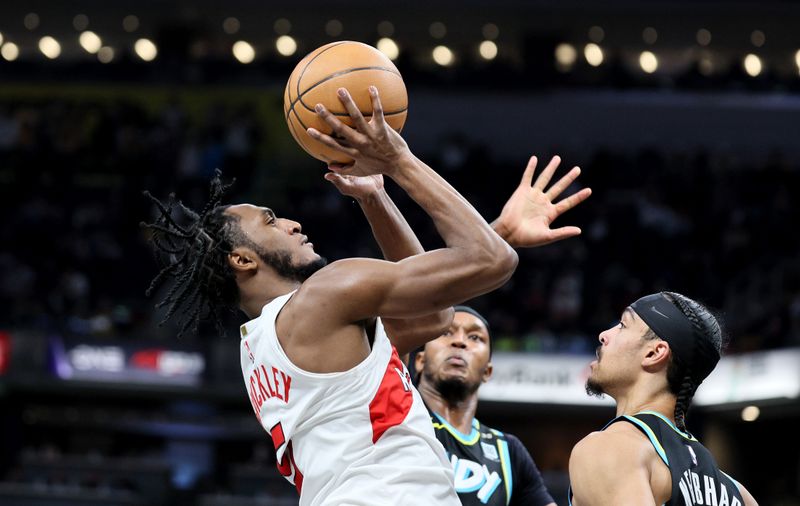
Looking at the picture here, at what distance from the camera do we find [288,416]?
12.2ft

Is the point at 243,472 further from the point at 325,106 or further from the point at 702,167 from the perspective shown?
the point at 325,106

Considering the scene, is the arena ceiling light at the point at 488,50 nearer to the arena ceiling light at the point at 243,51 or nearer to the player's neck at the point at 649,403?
the arena ceiling light at the point at 243,51

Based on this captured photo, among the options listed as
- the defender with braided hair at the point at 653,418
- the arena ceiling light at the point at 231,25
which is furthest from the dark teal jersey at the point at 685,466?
the arena ceiling light at the point at 231,25

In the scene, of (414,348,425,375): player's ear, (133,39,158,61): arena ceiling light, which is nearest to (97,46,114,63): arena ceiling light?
(133,39,158,61): arena ceiling light

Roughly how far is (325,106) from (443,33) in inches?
807

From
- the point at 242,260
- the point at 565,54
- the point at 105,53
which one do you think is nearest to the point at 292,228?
the point at 242,260

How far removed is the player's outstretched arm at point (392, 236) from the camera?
435 centimetres

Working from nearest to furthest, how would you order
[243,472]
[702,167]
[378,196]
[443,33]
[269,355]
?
[269,355] → [378,196] → [243,472] → [702,167] → [443,33]

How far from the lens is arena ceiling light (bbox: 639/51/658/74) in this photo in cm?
2372

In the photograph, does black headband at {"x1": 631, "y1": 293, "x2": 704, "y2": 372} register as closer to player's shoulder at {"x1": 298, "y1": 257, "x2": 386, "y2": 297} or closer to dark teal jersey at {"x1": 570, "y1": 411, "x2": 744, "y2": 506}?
dark teal jersey at {"x1": 570, "y1": 411, "x2": 744, "y2": 506}

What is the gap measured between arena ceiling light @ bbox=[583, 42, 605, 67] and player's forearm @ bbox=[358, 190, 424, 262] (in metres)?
19.7

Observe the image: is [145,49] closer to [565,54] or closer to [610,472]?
[565,54]

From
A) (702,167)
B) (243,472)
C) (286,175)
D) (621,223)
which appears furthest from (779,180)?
(243,472)

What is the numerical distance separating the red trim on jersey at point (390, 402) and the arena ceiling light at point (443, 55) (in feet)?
69.3
